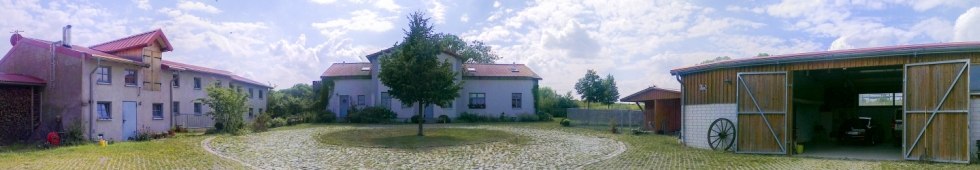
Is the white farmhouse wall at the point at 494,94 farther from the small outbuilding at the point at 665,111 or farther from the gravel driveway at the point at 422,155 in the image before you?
the gravel driveway at the point at 422,155

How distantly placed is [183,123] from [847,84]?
3198 cm

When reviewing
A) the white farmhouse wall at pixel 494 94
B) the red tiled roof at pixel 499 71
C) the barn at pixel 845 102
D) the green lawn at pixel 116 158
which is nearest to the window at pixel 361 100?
the white farmhouse wall at pixel 494 94

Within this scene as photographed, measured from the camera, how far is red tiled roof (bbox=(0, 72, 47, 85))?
22.0 meters

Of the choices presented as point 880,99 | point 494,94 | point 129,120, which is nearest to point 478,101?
point 494,94

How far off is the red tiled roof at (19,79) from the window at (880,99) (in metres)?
32.7

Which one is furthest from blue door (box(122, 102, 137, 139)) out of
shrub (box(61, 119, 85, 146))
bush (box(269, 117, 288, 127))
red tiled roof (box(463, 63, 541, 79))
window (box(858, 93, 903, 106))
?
window (box(858, 93, 903, 106))

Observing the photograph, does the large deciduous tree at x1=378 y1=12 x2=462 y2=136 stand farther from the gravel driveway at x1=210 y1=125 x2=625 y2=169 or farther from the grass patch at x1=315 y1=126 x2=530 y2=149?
the gravel driveway at x1=210 y1=125 x2=625 y2=169

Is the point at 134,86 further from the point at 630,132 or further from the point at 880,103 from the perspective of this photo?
the point at 880,103

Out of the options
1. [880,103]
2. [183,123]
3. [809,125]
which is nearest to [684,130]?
[809,125]

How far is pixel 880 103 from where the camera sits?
2464 cm

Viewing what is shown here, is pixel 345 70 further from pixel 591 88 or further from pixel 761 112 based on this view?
pixel 761 112

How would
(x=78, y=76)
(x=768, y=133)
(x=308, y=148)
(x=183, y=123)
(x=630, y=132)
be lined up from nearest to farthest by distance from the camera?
(x=768, y=133), (x=308, y=148), (x=78, y=76), (x=630, y=132), (x=183, y=123)

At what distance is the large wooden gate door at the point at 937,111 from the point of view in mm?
14422

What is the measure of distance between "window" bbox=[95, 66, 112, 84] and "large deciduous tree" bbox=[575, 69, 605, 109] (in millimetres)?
39211
